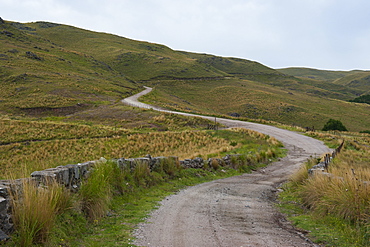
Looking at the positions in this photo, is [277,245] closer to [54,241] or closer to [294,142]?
[54,241]

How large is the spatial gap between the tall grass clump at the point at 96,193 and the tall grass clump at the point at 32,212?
1430mm

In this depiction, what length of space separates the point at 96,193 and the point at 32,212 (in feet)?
9.47

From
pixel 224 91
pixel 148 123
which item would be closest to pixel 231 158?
pixel 148 123

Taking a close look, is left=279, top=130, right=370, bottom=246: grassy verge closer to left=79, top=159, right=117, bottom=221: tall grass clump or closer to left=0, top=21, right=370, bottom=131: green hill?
left=79, top=159, right=117, bottom=221: tall grass clump

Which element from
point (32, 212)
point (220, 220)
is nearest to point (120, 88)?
point (220, 220)

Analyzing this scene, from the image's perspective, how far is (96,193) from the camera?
834 cm

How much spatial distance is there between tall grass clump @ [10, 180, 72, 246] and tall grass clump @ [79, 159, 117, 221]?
4.69 ft

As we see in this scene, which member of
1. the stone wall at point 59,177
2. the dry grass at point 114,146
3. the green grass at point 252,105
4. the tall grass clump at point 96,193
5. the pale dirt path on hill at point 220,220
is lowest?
the dry grass at point 114,146

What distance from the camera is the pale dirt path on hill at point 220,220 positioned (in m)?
6.54

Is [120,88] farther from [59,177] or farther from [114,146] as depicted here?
[59,177]

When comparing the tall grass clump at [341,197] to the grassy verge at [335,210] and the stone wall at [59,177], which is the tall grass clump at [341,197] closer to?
the grassy verge at [335,210]

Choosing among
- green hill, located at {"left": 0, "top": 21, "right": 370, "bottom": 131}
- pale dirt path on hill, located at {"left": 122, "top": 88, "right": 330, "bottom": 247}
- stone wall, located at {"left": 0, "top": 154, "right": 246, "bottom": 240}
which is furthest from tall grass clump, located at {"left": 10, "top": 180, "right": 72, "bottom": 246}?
green hill, located at {"left": 0, "top": 21, "right": 370, "bottom": 131}

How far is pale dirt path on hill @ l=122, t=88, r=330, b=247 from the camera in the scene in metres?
Answer: 6.54

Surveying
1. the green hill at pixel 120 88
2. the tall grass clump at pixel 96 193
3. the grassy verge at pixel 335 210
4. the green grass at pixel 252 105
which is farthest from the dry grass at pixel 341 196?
the green grass at pixel 252 105
